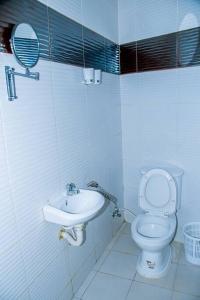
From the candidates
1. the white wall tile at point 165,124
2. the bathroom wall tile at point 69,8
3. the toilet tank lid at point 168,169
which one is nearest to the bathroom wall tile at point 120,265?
the white wall tile at point 165,124

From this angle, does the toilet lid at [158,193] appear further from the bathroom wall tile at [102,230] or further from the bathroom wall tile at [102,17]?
the bathroom wall tile at [102,17]

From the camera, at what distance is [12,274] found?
3.85 ft

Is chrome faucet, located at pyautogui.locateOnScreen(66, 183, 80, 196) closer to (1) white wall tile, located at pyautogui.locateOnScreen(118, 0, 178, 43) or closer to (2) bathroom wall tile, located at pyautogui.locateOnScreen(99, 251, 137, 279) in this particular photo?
(2) bathroom wall tile, located at pyautogui.locateOnScreen(99, 251, 137, 279)

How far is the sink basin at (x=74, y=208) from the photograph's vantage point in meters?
1.25

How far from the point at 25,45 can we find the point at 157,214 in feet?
5.51

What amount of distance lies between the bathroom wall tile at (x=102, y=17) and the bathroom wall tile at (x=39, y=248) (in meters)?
1.48

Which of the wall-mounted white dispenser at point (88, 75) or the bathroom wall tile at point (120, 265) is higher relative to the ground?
the wall-mounted white dispenser at point (88, 75)

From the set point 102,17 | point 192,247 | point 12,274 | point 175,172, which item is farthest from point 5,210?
point 102,17

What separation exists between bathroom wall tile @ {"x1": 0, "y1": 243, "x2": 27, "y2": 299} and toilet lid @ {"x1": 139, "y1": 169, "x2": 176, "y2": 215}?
1.23 metres

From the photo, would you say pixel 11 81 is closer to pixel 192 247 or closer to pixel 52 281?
pixel 52 281

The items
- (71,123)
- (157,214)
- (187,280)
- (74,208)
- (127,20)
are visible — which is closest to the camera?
(74,208)

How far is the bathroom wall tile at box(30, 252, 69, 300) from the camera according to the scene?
1356 millimetres

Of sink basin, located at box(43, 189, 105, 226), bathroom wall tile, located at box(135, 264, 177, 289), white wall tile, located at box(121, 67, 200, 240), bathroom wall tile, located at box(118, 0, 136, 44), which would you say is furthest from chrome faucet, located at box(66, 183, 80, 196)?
bathroom wall tile, located at box(118, 0, 136, 44)

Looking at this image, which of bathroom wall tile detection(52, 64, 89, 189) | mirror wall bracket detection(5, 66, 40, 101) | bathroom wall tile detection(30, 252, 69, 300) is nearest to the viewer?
mirror wall bracket detection(5, 66, 40, 101)
